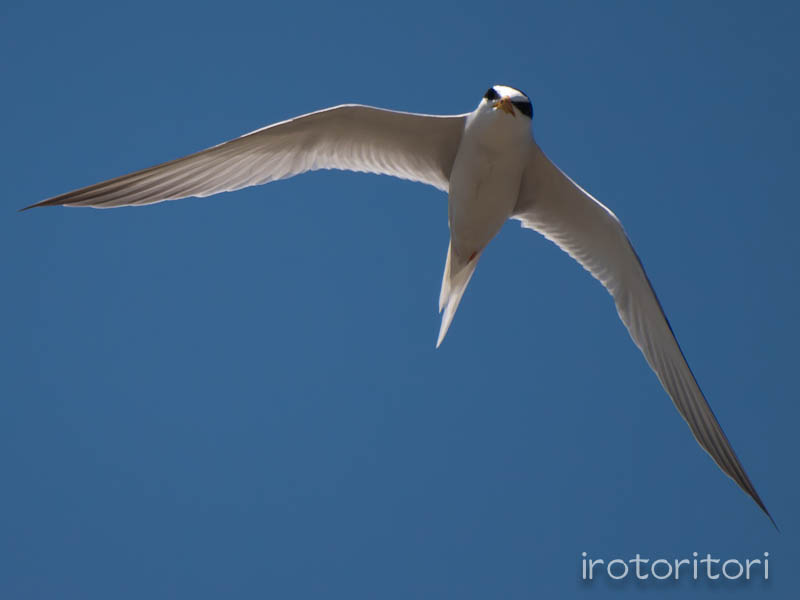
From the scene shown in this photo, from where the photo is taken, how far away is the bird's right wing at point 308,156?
5.99 meters

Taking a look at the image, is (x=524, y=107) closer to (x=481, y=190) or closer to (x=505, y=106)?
(x=505, y=106)

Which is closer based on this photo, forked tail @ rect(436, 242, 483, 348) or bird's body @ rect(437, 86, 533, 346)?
bird's body @ rect(437, 86, 533, 346)

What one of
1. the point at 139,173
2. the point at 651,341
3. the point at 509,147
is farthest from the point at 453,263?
the point at 139,173

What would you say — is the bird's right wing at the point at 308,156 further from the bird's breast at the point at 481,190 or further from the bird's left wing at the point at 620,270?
the bird's left wing at the point at 620,270

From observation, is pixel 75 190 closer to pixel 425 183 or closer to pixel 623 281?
pixel 425 183

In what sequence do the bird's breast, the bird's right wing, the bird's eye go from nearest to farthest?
the bird's right wing, the bird's eye, the bird's breast

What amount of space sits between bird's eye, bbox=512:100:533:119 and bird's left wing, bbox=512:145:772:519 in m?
0.41

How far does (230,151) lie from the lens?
629cm

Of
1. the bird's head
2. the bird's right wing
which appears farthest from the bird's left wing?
the bird's right wing

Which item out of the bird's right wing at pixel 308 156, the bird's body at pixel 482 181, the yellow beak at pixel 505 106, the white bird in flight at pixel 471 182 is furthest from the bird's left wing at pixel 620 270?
the bird's right wing at pixel 308 156

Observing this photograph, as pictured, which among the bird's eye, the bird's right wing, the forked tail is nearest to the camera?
the bird's right wing

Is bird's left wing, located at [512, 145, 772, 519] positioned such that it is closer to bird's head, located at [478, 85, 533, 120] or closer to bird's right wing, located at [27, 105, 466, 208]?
bird's head, located at [478, 85, 533, 120]

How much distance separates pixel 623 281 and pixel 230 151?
128 inches

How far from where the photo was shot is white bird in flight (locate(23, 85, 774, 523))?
6145 mm
